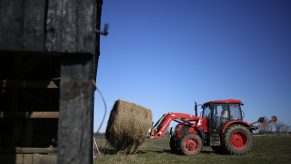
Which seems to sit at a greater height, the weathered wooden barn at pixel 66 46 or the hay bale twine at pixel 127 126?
the weathered wooden barn at pixel 66 46

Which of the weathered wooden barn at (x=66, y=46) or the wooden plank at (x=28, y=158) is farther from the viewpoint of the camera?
the wooden plank at (x=28, y=158)

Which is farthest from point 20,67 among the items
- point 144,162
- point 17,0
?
point 144,162

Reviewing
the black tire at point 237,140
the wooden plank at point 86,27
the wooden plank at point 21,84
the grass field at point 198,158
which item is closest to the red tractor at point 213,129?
the black tire at point 237,140

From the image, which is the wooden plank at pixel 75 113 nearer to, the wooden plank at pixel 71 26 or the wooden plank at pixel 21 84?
the wooden plank at pixel 71 26

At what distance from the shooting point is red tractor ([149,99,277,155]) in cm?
1376

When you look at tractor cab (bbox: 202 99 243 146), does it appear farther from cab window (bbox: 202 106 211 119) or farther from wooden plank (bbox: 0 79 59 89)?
wooden plank (bbox: 0 79 59 89)

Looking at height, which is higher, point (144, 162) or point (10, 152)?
point (10, 152)

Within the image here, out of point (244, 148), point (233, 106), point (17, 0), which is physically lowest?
point (244, 148)

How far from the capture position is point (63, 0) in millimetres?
3104

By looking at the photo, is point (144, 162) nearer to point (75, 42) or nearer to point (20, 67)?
point (20, 67)

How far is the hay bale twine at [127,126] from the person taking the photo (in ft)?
41.6

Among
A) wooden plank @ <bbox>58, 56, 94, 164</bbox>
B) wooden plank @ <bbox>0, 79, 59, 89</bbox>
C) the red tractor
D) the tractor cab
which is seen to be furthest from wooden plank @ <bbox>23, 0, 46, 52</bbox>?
the tractor cab

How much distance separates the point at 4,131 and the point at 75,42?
16.6 ft

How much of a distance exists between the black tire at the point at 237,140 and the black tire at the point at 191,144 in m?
1.17
